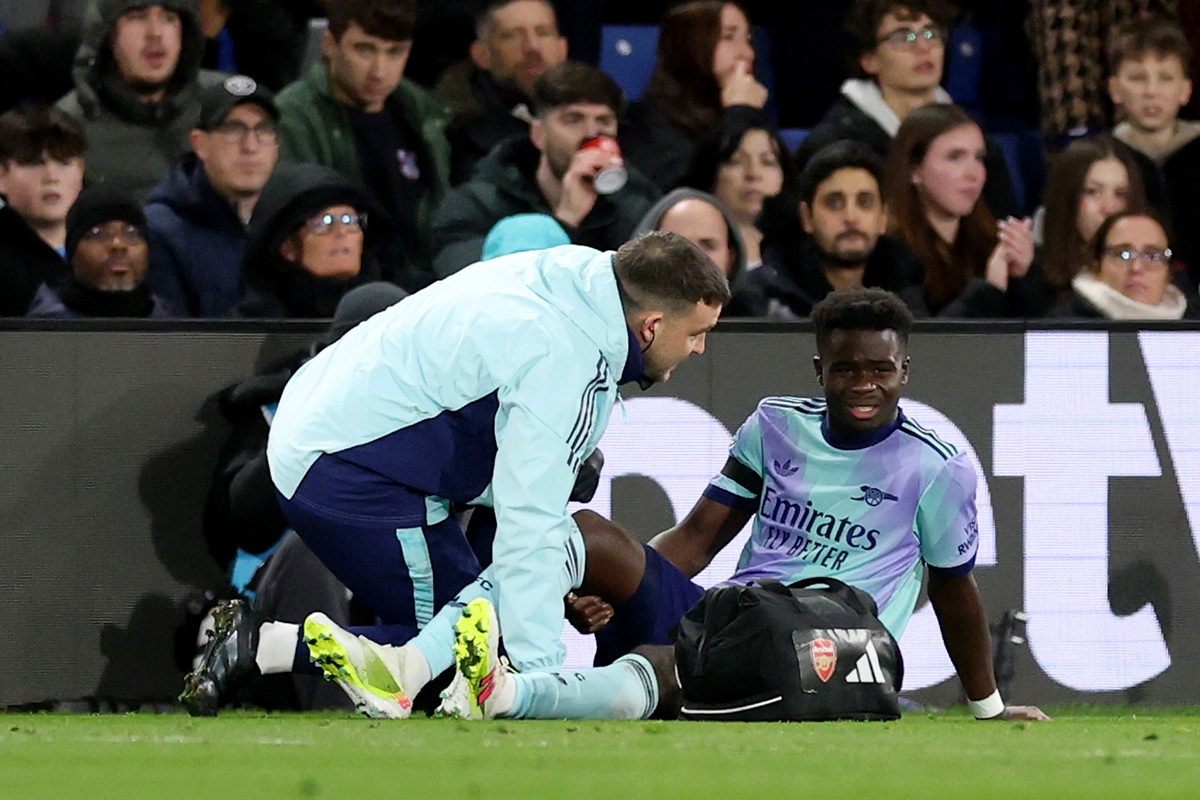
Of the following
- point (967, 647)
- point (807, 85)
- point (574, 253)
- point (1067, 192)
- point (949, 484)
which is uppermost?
point (807, 85)

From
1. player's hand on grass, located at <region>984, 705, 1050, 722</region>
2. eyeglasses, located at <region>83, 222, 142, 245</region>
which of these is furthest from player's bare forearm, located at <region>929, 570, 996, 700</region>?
eyeglasses, located at <region>83, 222, 142, 245</region>

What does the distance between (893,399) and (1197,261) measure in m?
3.78

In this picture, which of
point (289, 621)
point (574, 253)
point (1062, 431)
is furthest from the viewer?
point (1062, 431)

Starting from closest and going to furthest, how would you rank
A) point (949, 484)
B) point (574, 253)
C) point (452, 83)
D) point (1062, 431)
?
point (574, 253) → point (949, 484) → point (1062, 431) → point (452, 83)

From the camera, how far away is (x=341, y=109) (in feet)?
29.3

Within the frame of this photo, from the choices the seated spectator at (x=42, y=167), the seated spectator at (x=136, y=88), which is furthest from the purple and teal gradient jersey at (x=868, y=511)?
the seated spectator at (x=136, y=88)

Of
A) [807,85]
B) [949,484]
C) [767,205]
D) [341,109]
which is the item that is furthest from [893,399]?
[807,85]

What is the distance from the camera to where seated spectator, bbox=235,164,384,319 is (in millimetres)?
7789

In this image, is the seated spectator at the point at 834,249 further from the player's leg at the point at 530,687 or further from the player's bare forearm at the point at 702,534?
the player's leg at the point at 530,687

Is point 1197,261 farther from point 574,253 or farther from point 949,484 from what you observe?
point 574,253

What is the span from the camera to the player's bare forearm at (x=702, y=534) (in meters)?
6.59

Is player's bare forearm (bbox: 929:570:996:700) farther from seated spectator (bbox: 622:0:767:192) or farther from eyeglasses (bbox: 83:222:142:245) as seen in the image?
seated spectator (bbox: 622:0:767:192)

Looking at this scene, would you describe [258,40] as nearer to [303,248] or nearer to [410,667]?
[303,248]

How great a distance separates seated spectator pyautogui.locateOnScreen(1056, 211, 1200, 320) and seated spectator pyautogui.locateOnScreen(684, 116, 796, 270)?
1.26m
